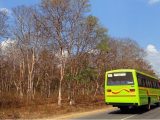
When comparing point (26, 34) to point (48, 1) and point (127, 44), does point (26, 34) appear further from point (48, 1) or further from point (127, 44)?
point (127, 44)

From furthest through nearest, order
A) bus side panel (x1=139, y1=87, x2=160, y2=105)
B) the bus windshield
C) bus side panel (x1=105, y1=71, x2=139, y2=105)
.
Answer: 1. bus side panel (x1=139, y1=87, x2=160, y2=105)
2. the bus windshield
3. bus side panel (x1=105, y1=71, x2=139, y2=105)

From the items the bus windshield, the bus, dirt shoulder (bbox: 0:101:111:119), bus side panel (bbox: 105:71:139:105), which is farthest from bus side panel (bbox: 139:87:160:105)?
dirt shoulder (bbox: 0:101:111:119)

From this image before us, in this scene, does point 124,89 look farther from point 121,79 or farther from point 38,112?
point 38,112

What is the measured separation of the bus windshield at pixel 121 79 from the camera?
2555 cm

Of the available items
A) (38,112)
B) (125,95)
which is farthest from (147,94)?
(38,112)

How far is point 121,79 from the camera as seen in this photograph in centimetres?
2570

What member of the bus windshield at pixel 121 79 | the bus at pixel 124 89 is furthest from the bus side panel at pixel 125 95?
the bus windshield at pixel 121 79

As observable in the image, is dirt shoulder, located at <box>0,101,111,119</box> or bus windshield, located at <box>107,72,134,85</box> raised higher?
bus windshield, located at <box>107,72,134,85</box>

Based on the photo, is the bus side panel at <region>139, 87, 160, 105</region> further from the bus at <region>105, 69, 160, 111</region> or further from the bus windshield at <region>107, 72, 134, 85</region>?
the bus windshield at <region>107, 72, 134, 85</region>

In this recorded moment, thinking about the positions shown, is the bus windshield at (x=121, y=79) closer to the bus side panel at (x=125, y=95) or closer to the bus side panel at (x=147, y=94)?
the bus side panel at (x=125, y=95)

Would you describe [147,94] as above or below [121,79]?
below

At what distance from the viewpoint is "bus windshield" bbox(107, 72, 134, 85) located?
2555cm

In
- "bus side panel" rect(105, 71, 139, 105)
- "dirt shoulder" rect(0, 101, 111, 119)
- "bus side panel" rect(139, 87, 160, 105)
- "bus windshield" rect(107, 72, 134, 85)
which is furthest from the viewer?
"bus side panel" rect(139, 87, 160, 105)

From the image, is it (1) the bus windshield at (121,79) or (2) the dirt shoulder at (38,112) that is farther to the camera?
(1) the bus windshield at (121,79)
